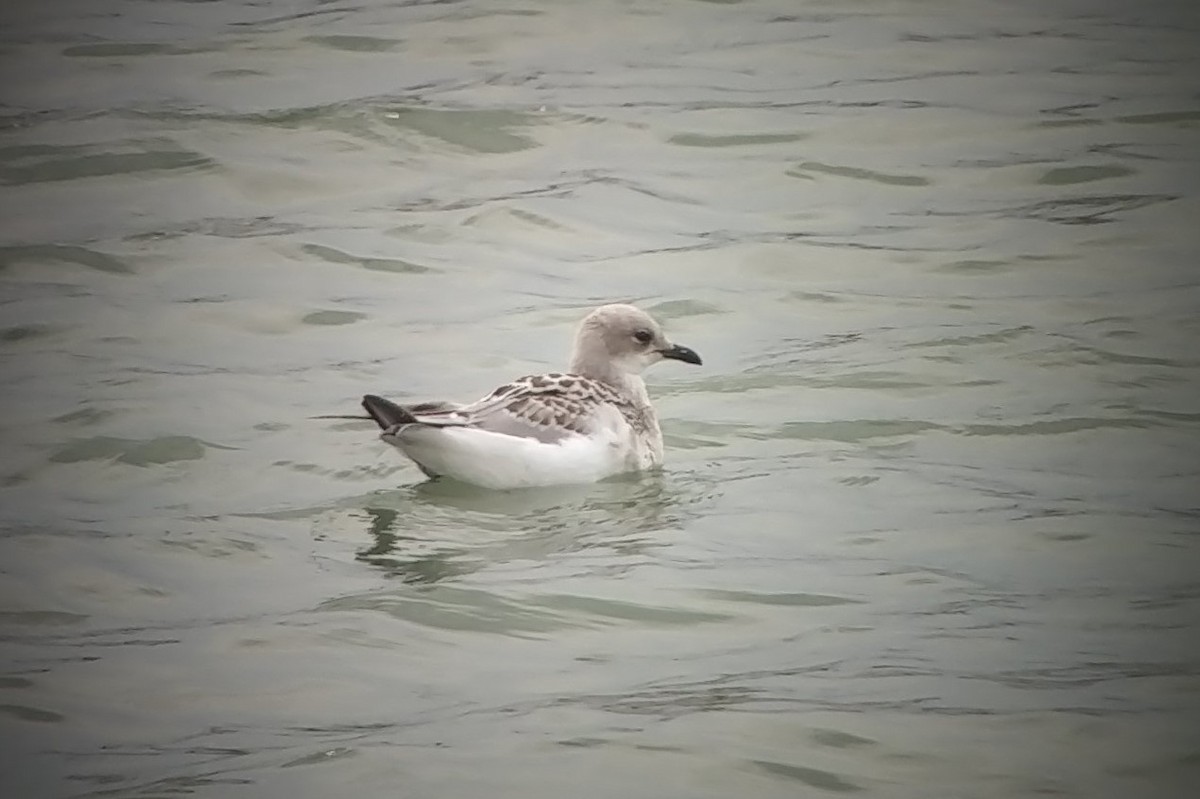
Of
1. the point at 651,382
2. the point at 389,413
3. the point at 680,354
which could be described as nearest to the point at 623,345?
the point at 680,354

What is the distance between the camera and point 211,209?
33.8ft

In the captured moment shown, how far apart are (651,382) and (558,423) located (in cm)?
161

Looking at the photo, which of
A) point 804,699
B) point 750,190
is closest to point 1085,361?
point 750,190

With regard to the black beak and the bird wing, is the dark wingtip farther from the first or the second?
the black beak

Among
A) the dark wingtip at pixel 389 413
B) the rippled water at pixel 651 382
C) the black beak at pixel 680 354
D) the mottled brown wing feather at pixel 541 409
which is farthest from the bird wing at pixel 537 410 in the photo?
the black beak at pixel 680 354

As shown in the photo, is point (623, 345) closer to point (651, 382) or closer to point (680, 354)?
point (680, 354)

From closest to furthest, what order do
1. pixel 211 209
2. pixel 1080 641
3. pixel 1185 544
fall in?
pixel 1080 641 → pixel 1185 544 → pixel 211 209

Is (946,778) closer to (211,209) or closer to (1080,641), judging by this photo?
(1080,641)

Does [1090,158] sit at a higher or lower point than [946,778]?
higher

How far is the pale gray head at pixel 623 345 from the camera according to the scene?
7711 mm

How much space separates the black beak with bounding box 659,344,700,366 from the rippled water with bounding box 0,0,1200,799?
35cm

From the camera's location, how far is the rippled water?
17.5 ft

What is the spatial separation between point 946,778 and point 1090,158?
6233 mm

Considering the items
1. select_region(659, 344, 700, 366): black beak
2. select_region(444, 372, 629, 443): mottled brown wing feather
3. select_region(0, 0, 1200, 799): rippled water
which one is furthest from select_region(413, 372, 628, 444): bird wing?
select_region(659, 344, 700, 366): black beak
